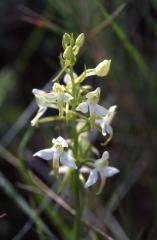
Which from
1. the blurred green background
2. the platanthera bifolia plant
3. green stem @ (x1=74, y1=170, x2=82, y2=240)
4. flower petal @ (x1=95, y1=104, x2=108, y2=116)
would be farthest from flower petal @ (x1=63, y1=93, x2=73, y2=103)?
the blurred green background

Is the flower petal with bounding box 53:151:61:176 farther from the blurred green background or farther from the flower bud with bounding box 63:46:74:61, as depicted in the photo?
the blurred green background

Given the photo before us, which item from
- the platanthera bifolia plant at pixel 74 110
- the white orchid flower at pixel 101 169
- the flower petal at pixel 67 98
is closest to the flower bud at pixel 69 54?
the platanthera bifolia plant at pixel 74 110

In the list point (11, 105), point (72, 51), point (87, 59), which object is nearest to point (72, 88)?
point (72, 51)

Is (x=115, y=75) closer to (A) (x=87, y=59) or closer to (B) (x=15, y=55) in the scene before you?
A: (A) (x=87, y=59)

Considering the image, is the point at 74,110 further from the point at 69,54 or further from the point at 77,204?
the point at 77,204

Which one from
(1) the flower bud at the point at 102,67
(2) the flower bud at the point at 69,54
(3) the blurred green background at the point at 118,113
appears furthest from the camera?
(3) the blurred green background at the point at 118,113

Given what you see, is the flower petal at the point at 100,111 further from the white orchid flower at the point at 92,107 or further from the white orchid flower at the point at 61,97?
the white orchid flower at the point at 61,97

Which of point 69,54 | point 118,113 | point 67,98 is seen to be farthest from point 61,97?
point 118,113
